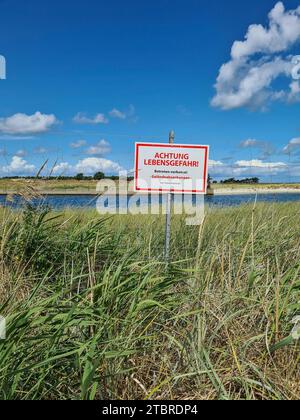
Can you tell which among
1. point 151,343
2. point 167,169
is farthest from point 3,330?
point 167,169

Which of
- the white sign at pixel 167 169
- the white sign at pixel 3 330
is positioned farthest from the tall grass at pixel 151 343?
the white sign at pixel 167 169

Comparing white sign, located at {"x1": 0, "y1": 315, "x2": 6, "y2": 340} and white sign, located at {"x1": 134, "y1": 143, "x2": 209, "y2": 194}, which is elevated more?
white sign, located at {"x1": 134, "y1": 143, "x2": 209, "y2": 194}

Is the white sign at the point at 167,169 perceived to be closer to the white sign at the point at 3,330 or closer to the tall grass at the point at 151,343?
the tall grass at the point at 151,343

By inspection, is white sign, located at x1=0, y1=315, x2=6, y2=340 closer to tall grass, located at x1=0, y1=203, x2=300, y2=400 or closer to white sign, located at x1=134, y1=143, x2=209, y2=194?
tall grass, located at x1=0, y1=203, x2=300, y2=400

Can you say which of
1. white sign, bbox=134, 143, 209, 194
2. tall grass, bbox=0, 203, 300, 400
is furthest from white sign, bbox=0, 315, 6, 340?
white sign, bbox=134, 143, 209, 194

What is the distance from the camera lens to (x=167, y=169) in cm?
435

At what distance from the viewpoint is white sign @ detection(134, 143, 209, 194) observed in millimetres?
4328

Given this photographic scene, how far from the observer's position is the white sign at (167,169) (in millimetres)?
4328

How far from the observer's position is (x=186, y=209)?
20.2 feet

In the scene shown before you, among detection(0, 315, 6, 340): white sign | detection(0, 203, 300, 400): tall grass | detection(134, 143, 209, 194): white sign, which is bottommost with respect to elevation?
detection(0, 203, 300, 400): tall grass

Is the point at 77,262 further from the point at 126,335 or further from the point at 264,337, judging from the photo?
the point at 264,337

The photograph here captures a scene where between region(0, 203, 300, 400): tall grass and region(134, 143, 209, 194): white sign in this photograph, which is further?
region(134, 143, 209, 194): white sign

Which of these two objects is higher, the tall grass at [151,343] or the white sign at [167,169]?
the white sign at [167,169]
